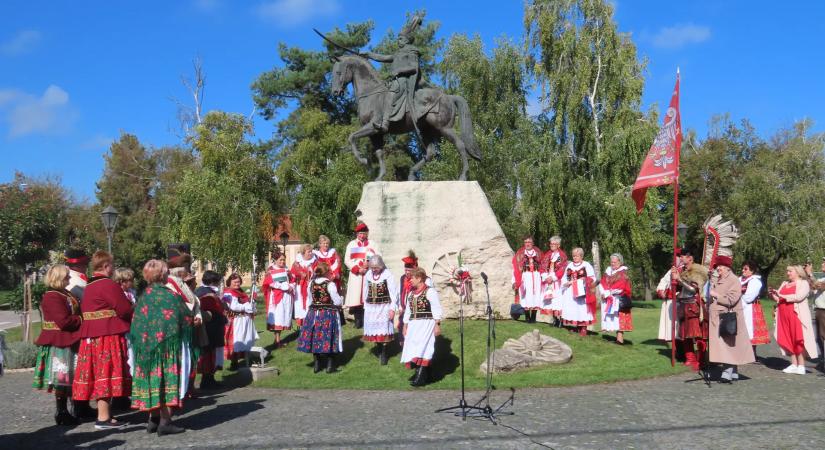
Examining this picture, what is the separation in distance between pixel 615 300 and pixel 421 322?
4668 millimetres

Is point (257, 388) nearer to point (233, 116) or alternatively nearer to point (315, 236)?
point (315, 236)

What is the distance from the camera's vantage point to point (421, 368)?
360 inches

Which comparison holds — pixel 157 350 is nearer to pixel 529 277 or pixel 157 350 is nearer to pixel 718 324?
pixel 718 324

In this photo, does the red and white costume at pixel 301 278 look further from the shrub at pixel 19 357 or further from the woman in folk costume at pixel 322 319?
the shrub at pixel 19 357

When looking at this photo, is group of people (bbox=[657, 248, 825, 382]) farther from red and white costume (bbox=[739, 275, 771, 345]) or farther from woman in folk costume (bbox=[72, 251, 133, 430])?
woman in folk costume (bbox=[72, 251, 133, 430])

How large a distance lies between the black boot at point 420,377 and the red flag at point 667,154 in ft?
14.9

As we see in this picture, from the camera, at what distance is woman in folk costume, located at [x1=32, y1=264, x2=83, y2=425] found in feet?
22.8

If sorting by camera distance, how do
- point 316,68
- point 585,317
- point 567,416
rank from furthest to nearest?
point 316,68 < point 585,317 < point 567,416

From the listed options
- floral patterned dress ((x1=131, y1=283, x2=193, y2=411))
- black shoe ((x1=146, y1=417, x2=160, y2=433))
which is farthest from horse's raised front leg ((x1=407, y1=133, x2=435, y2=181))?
black shoe ((x1=146, y1=417, x2=160, y2=433))

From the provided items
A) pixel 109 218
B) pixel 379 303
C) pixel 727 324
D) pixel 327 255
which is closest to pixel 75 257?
pixel 379 303

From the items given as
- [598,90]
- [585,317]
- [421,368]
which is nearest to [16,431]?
[421,368]

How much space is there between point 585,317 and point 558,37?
1891cm

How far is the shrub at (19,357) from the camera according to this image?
12.5m

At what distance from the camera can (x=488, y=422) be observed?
684 centimetres
